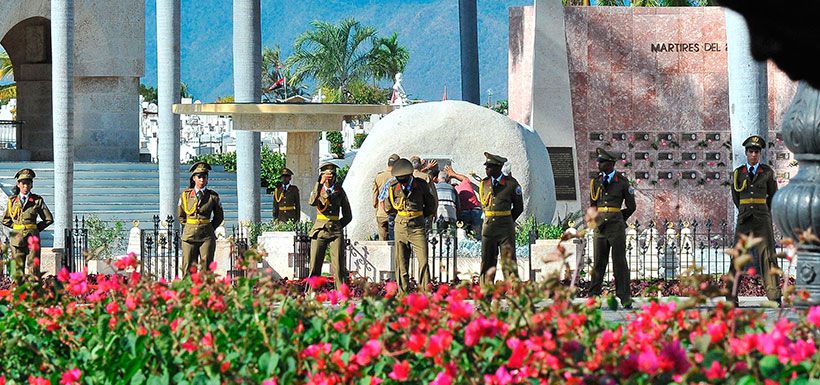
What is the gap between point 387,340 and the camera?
20.5 ft

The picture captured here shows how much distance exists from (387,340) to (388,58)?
75.7m

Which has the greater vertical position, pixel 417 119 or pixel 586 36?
pixel 586 36

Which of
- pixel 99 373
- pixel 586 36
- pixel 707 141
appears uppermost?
pixel 586 36

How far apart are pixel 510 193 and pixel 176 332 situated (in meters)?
9.10

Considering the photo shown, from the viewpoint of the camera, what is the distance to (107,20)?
33906 millimetres

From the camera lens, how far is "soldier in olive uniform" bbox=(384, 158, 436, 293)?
15.7 meters

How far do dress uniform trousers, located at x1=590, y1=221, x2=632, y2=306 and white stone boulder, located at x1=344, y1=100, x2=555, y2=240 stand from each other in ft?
21.6

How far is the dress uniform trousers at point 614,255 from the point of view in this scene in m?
14.8

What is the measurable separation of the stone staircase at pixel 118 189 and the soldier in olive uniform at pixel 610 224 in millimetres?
13043

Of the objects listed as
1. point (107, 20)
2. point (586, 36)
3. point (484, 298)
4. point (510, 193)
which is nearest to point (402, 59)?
point (107, 20)

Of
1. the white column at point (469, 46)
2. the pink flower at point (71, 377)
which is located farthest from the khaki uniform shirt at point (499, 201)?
the white column at point (469, 46)

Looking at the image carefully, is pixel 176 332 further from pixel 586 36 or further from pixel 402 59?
pixel 402 59

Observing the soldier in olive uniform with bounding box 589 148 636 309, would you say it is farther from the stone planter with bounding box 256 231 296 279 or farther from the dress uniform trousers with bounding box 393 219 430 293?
the stone planter with bounding box 256 231 296 279

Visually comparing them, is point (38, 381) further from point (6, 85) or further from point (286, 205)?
point (6, 85)
